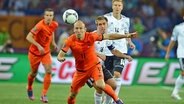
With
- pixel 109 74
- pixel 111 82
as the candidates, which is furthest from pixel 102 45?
pixel 111 82

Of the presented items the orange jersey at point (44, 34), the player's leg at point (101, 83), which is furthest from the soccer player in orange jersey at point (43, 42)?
the player's leg at point (101, 83)

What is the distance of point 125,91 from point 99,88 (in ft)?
29.0

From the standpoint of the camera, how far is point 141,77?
86.0 feet

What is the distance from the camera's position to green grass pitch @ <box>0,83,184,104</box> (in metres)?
18.3

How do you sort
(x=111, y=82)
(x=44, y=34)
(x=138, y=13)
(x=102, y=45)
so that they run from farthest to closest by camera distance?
(x=138, y=13) < (x=44, y=34) < (x=102, y=45) < (x=111, y=82)

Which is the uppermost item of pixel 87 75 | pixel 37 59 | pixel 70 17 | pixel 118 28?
pixel 70 17

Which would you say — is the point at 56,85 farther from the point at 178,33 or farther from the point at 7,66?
the point at 178,33

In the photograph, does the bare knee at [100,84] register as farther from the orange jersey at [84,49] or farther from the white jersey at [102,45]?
the white jersey at [102,45]

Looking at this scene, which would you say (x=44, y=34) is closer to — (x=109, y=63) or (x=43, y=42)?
(x=43, y=42)

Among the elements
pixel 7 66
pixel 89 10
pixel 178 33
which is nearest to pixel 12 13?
pixel 89 10

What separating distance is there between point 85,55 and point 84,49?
17 cm

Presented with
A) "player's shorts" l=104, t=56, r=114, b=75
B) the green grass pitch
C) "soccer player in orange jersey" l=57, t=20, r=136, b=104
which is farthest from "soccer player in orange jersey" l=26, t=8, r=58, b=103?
"soccer player in orange jersey" l=57, t=20, r=136, b=104

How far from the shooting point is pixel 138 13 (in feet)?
113

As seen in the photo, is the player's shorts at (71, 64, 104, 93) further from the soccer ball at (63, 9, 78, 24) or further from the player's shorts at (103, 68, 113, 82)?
the soccer ball at (63, 9, 78, 24)
